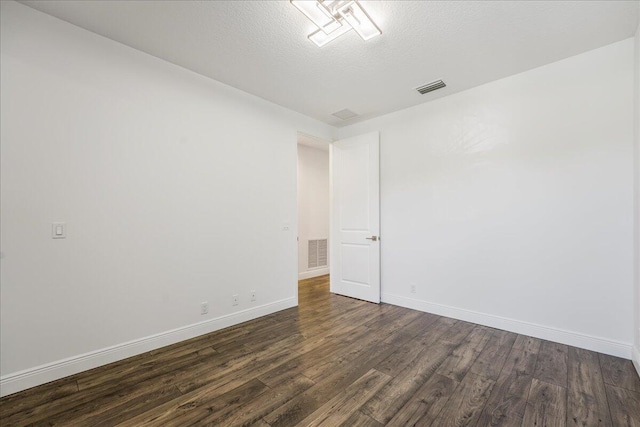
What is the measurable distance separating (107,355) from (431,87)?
424cm

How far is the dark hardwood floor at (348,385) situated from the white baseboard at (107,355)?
0.06 meters

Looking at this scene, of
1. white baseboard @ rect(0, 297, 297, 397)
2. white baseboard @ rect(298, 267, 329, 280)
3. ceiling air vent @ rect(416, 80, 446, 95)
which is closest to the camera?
white baseboard @ rect(0, 297, 297, 397)

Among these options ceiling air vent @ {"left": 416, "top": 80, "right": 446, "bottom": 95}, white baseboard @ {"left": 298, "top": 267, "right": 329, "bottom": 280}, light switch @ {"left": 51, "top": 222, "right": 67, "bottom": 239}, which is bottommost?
white baseboard @ {"left": 298, "top": 267, "right": 329, "bottom": 280}

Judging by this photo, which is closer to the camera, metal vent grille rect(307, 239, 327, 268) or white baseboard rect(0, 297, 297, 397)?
white baseboard rect(0, 297, 297, 397)

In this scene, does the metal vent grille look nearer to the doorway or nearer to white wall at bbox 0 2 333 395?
Answer: the doorway

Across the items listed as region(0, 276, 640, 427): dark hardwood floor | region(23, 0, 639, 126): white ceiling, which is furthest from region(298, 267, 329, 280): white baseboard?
region(23, 0, 639, 126): white ceiling

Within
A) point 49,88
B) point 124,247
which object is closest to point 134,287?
point 124,247

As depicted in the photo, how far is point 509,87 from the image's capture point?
9.84 feet

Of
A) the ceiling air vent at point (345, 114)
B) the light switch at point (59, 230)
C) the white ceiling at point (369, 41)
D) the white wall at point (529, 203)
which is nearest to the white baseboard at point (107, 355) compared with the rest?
the light switch at point (59, 230)

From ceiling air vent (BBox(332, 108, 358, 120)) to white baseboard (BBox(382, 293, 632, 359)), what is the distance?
2.75 m

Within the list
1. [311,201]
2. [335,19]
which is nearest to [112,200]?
[335,19]

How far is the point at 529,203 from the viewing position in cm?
286

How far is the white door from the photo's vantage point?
4078 mm

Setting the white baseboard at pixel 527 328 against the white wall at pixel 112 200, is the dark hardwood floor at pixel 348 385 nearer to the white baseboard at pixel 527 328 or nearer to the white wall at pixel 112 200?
the white baseboard at pixel 527 328
